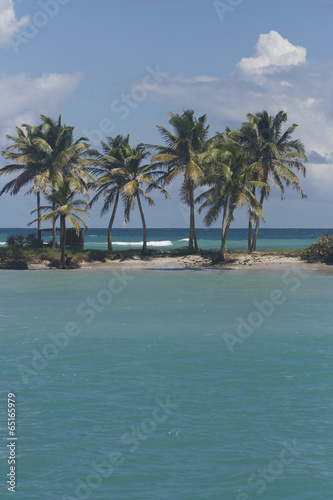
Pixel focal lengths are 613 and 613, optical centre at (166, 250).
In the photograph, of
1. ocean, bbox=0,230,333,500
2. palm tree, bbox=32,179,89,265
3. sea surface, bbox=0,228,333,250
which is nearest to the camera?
ocean, bbox=0,230,333,500

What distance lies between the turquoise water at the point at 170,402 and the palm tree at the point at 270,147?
80.0ft

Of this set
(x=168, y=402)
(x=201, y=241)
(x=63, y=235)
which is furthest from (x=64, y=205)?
(x=201, y=241)

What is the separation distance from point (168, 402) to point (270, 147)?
124 ft

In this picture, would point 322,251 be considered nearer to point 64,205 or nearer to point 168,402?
point 64,205

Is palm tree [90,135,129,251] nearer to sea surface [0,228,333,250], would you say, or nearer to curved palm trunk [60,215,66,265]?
curved palm trunk [60,215,66,265]

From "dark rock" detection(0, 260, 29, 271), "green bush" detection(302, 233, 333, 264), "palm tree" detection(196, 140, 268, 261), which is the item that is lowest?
"dark rock" detection(0, 260, 29, 271)

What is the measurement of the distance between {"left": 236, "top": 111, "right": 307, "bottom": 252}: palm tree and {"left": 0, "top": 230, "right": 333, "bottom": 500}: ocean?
80.3 feet

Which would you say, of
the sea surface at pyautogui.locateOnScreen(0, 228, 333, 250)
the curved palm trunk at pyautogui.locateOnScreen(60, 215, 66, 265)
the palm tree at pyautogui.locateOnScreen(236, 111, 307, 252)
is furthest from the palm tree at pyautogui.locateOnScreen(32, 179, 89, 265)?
the sea surface at pyautogui.locateOnScreen(0, 228, 333, 250)

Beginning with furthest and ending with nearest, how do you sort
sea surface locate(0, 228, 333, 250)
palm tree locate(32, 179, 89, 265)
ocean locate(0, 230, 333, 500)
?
sea surface locate(0, 228, 333, 250) → palm tree locate(32, 179, 89, 265) → ocean locate(0, 230, 333, 500)

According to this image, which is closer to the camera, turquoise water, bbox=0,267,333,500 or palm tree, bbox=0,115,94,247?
turquoise water, bbox=0,267,333,500

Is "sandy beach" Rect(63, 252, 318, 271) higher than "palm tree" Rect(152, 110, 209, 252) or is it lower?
lower

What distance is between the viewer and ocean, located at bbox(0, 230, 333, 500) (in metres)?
8.95

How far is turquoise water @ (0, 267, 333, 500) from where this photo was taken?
8.96 meters

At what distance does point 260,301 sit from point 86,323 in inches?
368
